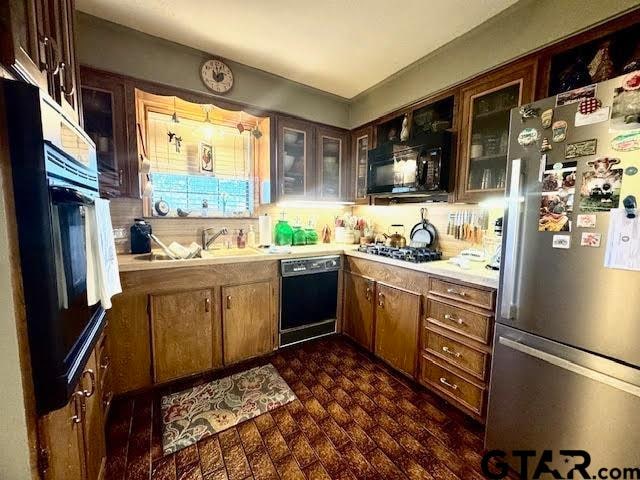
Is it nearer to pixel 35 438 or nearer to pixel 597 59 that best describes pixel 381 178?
pixel 597 59

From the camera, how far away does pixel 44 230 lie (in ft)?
2.27

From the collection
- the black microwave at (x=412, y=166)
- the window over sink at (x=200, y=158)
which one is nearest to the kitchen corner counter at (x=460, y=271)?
the black microwave at (x=412, y=166)

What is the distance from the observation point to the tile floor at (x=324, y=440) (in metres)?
1.36

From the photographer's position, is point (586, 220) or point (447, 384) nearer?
point (586, 220)

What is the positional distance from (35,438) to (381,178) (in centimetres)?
256

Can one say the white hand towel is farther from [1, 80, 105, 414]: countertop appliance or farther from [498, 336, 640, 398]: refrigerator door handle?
[498, 336, 640, 398]: refrigerator door handle


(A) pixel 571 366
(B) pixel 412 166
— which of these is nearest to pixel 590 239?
(A) pixel 571 366

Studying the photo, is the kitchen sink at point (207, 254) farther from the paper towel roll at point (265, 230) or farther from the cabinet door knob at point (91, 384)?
the cabinet door knob at point (91, 384)

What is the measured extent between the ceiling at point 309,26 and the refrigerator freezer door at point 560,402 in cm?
193

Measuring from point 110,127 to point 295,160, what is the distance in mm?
1502

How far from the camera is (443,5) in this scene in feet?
5.28

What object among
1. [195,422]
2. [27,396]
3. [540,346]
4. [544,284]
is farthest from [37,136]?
[540,346]

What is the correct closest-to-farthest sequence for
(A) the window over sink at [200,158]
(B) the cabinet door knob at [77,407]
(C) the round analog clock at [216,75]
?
(B) the cabinet door knob at [77,407]
(C) the round analog clock at [216,75]
(A) the window over sink at [200,158]

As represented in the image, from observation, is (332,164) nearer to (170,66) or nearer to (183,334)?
(170,66)
